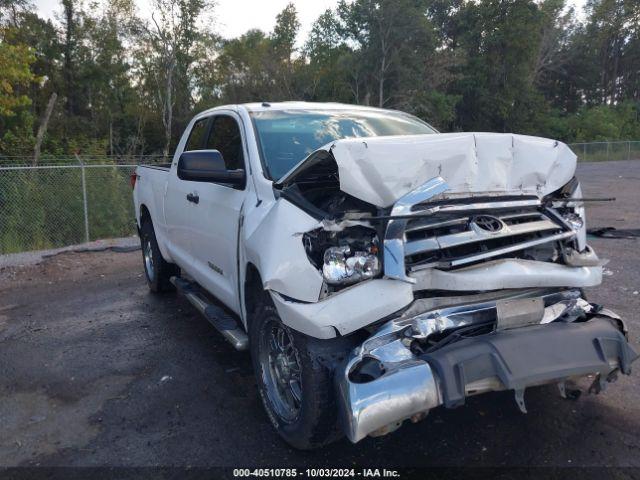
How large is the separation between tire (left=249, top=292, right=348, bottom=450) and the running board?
364 mm

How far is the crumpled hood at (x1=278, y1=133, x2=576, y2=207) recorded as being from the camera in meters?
2.98

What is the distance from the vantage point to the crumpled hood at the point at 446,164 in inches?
117

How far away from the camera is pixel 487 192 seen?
3166 mm

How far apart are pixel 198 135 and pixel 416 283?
359 centimetres

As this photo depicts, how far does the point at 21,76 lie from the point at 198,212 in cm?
1759

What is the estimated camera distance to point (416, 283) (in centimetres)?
288

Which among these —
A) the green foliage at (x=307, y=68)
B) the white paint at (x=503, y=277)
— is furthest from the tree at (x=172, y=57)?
the white paint at (x=503, y=277)

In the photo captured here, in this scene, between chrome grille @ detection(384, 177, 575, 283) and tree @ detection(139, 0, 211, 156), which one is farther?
tree @ detection(139, 0, 211, 156)

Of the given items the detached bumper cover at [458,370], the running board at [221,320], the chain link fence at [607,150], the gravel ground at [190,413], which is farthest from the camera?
the chain link fence at [607,150]

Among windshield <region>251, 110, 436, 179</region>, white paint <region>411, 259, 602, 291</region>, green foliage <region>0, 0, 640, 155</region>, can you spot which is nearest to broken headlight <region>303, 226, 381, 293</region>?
white paint <region>411, 259, 602, 291</region>

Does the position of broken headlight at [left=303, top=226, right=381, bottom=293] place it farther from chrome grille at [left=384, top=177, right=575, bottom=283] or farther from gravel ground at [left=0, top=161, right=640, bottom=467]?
gravel ground at [left=0, top=161, right=640, bottom=467]

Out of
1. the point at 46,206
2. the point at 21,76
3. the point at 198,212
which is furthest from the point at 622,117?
the point at 198,212

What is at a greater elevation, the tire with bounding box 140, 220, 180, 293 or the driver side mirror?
the driver side mirror

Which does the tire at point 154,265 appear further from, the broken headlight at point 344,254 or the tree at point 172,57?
the tree at point 172,57
